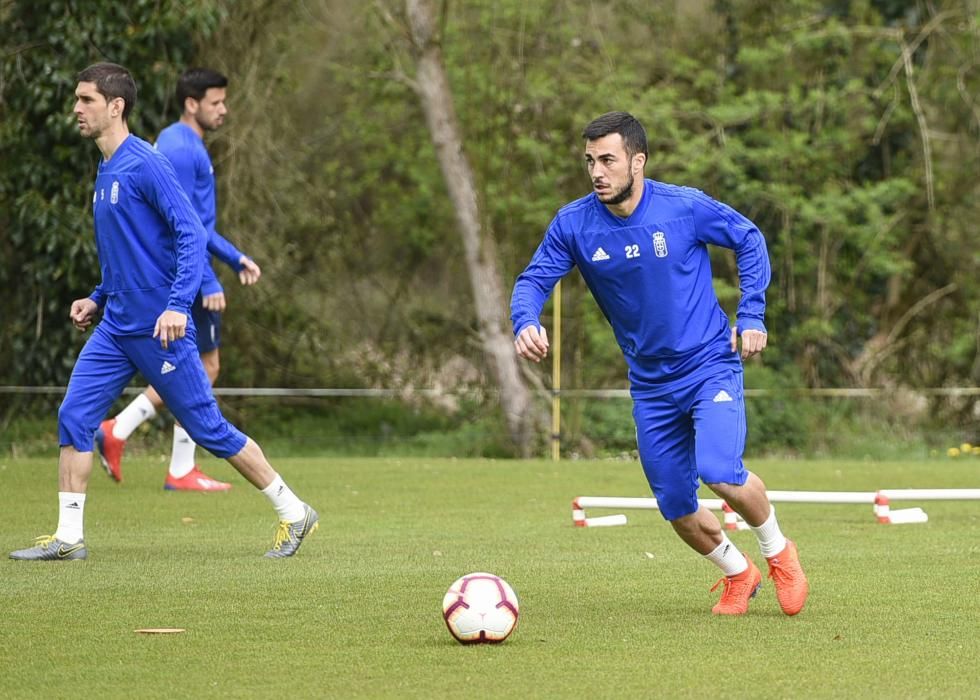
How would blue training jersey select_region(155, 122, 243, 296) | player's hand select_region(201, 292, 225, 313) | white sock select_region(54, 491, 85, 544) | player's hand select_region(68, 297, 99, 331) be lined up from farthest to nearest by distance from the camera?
1. blue training jersey select_region(155, 122, 243, 296)
2. player's hand select_region(201, 292, 225, 313)
3. player's hand select_region(68, 297, 99, 331)
4. white sock select_region(54, 491, 85, 544)

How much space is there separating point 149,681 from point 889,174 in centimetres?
1714

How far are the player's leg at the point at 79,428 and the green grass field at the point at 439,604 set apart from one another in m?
0.15

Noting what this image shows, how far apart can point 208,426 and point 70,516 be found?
0.78 metres

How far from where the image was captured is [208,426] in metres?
7.68

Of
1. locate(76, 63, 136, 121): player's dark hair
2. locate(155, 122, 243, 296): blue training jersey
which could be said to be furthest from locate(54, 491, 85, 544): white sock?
locate(155, 122, 243, 296): blue training jersey

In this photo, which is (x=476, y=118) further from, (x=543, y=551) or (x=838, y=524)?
(x=543, y=551)

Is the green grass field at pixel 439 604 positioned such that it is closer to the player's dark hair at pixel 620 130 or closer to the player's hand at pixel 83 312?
the player's hand at pixel 83 312

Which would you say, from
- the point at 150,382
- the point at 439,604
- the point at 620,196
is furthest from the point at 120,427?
the point at 620,196

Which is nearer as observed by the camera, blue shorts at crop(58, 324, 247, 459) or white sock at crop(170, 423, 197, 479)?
blue shorts at crop(58, 324, 247, 459)

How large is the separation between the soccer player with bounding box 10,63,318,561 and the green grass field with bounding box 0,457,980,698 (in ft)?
1.05

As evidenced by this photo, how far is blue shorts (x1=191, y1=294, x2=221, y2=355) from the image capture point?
10414mm

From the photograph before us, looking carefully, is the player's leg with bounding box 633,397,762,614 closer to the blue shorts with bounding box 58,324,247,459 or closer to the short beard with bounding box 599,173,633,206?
the short beard with bounding box 599,173,633,206

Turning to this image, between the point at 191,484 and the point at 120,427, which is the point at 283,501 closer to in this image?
the point at 120,427

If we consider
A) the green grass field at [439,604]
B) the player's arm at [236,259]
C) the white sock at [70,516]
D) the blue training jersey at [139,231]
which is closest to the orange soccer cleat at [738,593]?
the green grass field at [439,604]
